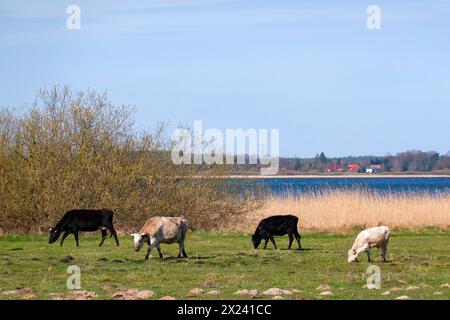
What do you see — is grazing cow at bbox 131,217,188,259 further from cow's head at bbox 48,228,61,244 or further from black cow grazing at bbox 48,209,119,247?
cow's head at bbox 48,228,61,244

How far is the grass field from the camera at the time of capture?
17000 mm

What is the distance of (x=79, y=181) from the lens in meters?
36.3

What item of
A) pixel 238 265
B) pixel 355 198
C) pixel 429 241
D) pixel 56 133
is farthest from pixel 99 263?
pixel 355 198

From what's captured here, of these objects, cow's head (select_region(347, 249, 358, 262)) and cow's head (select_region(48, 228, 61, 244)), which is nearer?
cow's head (select_region(347, 249, 358, 262))

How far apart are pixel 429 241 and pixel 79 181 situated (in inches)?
554

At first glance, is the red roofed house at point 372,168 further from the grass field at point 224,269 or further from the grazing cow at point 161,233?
the grazing cow at point 161,233

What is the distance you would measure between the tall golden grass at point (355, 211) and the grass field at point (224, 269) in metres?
7.70

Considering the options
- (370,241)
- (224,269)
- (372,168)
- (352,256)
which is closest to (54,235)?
(224,269)

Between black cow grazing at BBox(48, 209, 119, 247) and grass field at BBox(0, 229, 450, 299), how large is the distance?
59 centimetres

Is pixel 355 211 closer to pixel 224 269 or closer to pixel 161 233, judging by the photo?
pixel 161 233

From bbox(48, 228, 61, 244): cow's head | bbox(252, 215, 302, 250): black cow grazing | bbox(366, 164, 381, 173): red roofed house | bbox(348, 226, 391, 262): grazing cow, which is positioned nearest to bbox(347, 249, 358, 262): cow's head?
bbox(348, 226, 391, 262): grazing cow

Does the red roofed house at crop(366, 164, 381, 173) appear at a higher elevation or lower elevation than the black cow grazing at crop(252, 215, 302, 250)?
higher

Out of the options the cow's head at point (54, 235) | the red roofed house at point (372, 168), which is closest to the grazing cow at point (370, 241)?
the cow's head at point (54, 235)

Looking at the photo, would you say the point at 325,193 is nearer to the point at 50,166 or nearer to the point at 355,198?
the point at 355,198
